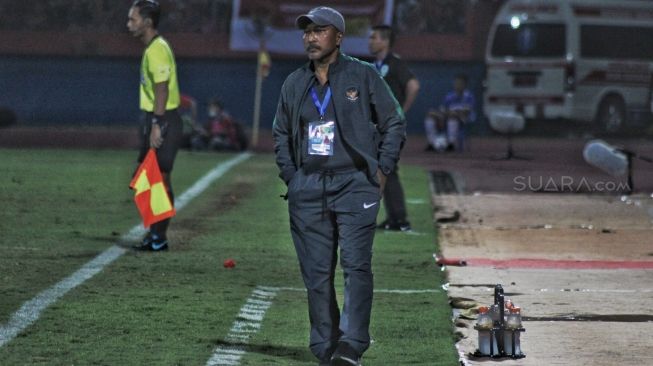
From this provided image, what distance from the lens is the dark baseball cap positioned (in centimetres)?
794

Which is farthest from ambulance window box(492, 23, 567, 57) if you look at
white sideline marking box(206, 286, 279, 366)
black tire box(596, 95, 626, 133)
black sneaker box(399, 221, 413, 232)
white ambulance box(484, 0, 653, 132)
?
white sideline marking box(206, 286, 279, 366)

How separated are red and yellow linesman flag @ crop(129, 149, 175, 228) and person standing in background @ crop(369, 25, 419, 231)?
2470 millimetres

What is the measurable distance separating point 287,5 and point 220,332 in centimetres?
2896

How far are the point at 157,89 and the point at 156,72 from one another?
0.14m

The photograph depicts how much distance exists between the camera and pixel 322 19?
796 centimetres

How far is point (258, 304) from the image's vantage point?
10.5 m

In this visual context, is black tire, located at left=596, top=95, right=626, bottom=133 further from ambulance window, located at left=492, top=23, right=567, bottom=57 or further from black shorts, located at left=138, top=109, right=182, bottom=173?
black shorts, located at left=138, top=109, right=182, bottom=173

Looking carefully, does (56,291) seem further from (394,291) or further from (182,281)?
(394,291)

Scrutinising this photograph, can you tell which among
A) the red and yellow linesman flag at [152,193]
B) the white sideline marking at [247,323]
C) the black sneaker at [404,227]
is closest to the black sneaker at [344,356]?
the white sideline marking at [247,323]

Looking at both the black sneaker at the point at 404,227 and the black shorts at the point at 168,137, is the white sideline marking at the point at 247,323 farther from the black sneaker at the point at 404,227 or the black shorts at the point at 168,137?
the black sneaker at the point at 404,227

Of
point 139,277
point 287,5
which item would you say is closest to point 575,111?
point 287,5

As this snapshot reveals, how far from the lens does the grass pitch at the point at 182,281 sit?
8633 millimetres

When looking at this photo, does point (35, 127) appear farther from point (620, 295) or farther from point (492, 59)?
point (620, 295)

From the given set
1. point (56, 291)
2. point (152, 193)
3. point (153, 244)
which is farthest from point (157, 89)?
point (56, 291)
